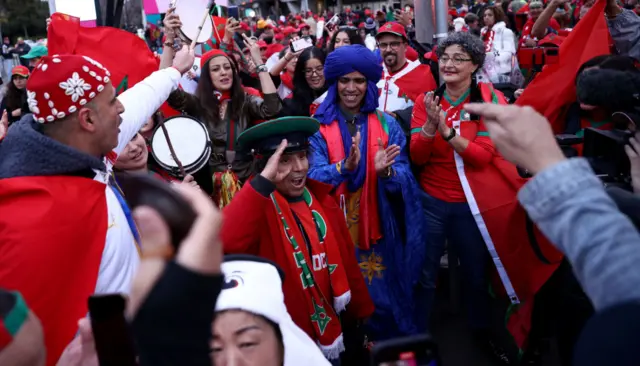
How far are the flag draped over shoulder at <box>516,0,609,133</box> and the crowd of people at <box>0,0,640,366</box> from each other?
0.01 meters

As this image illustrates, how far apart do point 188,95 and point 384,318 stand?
6.77 feet

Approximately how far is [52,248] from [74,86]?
1.95 feet

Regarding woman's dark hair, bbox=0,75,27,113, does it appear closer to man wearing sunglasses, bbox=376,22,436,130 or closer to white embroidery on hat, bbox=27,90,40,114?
man wearing sunglasses, bbox=376,22,436,130

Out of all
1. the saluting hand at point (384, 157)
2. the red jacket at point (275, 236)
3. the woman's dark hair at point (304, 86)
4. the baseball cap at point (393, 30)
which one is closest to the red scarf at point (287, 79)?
the woman's dark hair at point (304, 86)

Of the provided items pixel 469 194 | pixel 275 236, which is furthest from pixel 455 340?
pixel 275 236

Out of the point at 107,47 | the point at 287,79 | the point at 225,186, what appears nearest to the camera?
the point at 107,47

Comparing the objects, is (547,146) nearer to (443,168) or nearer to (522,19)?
(443,168)

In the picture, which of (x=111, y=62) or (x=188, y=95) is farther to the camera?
(x=188, y=95)

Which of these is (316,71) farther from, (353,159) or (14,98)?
(14,98)

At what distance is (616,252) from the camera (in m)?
0.95

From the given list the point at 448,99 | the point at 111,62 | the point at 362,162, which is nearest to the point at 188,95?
the point at 111,62

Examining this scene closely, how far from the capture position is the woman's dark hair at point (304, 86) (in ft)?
15.9

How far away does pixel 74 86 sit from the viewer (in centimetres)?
206

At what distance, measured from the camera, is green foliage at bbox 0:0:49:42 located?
33875 mm
